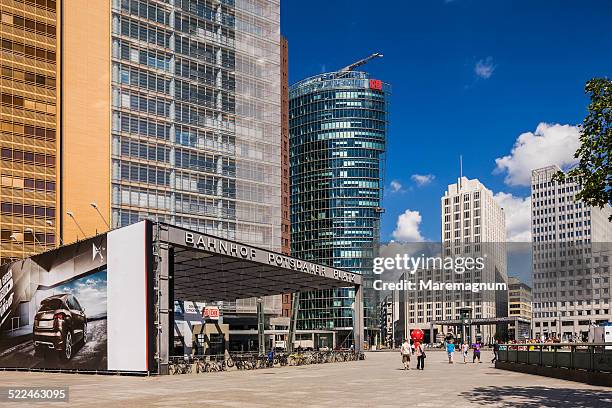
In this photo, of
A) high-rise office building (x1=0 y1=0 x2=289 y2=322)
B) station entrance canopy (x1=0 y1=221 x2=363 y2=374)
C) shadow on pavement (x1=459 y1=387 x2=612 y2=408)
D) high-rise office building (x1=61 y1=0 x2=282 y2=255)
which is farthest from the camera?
high-rise office building (x1=61 y1=0 x2=282 y2=255)

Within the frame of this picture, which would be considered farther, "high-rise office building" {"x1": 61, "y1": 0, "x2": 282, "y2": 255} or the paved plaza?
"high-rise office building" {"x1": 61, "y1": 0, "x2": 282, "y2": 255}

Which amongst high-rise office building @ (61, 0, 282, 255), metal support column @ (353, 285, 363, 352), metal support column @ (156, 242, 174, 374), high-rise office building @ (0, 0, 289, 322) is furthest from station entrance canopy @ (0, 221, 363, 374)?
high-rise office building @ (61, 0, 282, 255)

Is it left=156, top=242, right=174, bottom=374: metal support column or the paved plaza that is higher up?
left=156, top=242, right=174, bottom=374: metal support column

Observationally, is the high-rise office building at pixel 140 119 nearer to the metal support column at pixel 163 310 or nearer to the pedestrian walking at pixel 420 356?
the metal support column at pixel 163 310

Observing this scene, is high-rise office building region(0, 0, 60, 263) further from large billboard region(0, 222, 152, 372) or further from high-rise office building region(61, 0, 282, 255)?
large billboard region(0, 222, 152, 372)

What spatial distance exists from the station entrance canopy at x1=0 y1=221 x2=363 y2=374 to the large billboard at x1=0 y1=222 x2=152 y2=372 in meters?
0.06

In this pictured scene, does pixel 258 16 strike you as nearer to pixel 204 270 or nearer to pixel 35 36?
pixel 35 36

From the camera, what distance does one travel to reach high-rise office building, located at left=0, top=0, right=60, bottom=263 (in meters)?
84.4

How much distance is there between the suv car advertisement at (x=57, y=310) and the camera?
43.3m


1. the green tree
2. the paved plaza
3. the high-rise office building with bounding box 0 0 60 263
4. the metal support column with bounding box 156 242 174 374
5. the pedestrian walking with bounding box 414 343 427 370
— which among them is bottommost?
the pedestrian walking with bounding box 414 343 427 370

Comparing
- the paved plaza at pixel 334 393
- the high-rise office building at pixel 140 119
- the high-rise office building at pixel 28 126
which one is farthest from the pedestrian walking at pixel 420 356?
the high-rise office building at pixel 28 126

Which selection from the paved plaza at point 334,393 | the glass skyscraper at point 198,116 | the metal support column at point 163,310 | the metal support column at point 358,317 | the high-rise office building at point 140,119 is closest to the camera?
the paved plaza at point 334,393

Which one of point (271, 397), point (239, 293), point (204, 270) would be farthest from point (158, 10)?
point (271, 397)

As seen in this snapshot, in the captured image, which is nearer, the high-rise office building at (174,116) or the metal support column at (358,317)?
the metal support column at (358,317)
